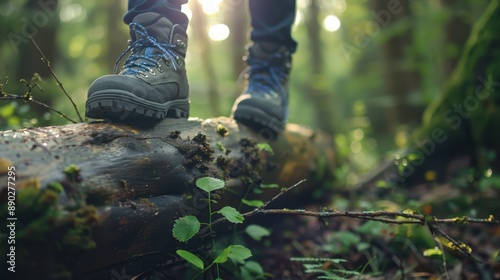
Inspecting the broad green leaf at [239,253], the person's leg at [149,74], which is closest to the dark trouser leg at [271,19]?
the person's leg at [149,74]

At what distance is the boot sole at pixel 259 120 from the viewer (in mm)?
2324

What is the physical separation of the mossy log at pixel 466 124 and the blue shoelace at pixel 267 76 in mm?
1161

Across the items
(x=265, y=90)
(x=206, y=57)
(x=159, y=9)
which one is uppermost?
(x=206, y=57)

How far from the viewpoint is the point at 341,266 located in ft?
7.11

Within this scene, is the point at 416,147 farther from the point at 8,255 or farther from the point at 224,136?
the point at 8,255

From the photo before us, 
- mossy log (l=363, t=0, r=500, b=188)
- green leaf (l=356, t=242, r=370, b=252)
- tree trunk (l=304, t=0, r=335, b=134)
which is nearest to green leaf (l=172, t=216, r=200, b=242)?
green leaf (l=356, t=242, r=370, b=252)

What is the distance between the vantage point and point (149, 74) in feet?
5.95

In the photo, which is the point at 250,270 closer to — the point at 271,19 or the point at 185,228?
the point at 185,228

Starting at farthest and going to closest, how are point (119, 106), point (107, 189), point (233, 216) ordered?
point (119, 106) → point (233, 216) → point (107, 189)

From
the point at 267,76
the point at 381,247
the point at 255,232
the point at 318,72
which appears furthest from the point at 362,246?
the point at 318,72

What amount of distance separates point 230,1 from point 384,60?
4339 millimetres

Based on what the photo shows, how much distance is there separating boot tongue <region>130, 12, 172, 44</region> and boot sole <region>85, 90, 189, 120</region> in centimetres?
37

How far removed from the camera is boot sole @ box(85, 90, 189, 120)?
159 centimetres

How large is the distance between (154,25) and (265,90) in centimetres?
85
